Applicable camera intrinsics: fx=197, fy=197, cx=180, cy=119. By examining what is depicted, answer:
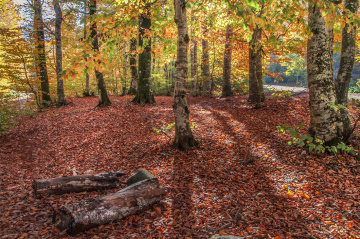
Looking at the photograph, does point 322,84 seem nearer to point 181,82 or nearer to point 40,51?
point 181,82

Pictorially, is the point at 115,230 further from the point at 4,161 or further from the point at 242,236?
the point at 4,161

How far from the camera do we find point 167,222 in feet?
11.2

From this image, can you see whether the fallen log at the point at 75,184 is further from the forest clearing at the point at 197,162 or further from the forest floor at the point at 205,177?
the forest floor at the point at 205,177

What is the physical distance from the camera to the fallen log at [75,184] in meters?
4.08

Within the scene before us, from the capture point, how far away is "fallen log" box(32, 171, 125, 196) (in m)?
4.08

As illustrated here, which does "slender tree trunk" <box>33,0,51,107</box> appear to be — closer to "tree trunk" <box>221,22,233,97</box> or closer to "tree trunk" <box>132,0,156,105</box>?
"tree trunk" <box>132,0,156,105</box>

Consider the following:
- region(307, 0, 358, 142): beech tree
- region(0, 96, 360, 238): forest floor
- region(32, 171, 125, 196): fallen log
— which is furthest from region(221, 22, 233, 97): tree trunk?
region(32, 171, 125, 196): fallen log

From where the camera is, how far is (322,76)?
481 cm

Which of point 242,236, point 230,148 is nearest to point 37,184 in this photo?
point 242,236

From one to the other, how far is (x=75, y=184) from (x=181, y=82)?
3.66m

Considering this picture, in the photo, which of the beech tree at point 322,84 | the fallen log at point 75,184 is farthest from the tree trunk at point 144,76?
the beech tree at point 322,84

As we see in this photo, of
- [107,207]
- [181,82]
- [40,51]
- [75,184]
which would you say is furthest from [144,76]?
[107,207]

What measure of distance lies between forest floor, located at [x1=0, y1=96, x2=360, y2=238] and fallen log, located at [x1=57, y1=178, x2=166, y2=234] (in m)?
0.13

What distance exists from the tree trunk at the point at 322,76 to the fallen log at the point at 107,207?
4.21 m
